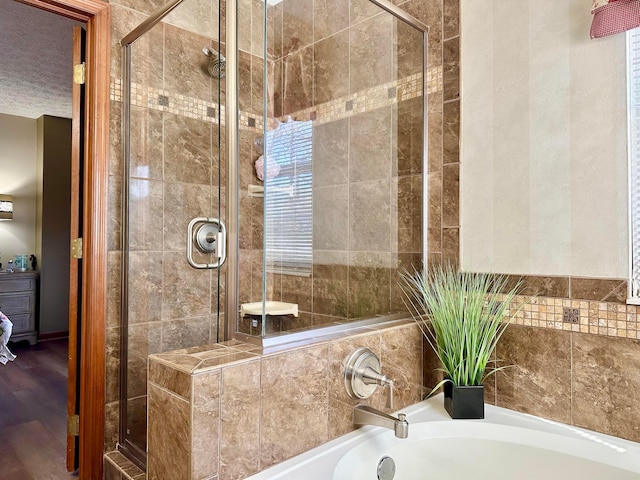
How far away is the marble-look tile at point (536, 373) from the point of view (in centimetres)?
154

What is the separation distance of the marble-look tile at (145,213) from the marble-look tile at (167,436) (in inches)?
32.5

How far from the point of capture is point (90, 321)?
6.25 ft

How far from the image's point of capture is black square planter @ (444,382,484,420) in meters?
1.57

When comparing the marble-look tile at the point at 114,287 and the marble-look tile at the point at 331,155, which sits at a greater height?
the marble-look tile at the point at 331,155

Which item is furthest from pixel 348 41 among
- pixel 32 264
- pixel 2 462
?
pixel 32 264

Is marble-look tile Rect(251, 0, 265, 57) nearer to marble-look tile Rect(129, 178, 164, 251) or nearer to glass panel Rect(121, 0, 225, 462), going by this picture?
glass panel Rect(121, 0, 225, 462)

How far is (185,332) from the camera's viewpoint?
1.74 meters

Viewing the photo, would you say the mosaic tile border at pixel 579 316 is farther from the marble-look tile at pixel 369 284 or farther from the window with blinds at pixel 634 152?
the marble-look tile at pixel 369 284

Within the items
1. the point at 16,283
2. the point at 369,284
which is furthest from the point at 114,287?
the point at 16,283

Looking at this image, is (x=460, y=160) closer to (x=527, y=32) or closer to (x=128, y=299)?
(x=527, y=32)

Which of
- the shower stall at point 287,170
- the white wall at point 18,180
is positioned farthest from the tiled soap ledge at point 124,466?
the white wall at point 18,180

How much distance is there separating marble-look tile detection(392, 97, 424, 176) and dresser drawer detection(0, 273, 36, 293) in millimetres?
5077

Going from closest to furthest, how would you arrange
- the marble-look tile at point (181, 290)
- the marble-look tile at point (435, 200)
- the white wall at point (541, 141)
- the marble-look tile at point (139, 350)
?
1. the white wall at point (541, 141)
2. the marble-look tile at point (181, 290)
3. the marble-look tile at point (139, 350)
4. the marble-look tile at point (435, 200)

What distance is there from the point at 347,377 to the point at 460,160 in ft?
3.43
